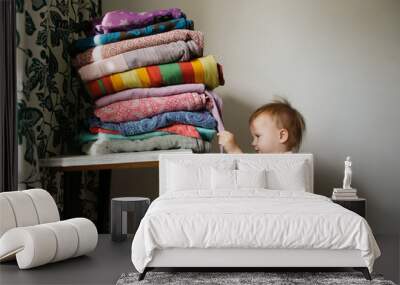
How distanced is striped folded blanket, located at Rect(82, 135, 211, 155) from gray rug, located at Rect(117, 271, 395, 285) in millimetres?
1088

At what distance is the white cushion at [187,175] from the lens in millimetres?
3816

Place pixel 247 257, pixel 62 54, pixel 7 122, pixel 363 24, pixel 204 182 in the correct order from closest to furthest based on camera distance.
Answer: pixel 247 257 < pixel 7 122 < pixel 204 182 < pixel 62 54 < pixel 363 24

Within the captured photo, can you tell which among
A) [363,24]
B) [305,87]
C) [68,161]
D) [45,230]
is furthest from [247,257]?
[363,24]

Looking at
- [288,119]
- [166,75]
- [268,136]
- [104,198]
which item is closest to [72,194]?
[104,198]

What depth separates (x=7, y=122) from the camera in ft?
11.4

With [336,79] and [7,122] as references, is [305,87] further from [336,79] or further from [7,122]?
[7,122]

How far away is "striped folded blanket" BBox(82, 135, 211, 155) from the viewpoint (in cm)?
398

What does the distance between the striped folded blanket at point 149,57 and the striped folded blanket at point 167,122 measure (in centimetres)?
33

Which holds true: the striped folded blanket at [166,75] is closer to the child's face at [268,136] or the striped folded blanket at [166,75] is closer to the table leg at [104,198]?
the child's face at [268,136]

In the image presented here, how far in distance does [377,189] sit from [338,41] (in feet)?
3.49

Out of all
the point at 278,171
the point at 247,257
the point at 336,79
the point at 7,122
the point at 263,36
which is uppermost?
the point at 263,36

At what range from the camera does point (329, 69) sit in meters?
4.57

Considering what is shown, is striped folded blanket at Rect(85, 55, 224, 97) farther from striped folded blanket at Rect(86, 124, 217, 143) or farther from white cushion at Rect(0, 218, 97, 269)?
white cushion at Rect(0, 218, 97, 269)

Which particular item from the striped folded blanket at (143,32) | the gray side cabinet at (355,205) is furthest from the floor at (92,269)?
the striped folded blanket at (143,32)
